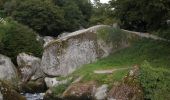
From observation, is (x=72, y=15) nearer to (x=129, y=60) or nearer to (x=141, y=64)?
(x=129, y=60)

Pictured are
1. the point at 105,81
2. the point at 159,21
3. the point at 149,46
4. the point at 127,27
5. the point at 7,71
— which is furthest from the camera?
the point at 127,27

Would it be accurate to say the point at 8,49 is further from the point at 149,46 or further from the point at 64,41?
the point at 149,46

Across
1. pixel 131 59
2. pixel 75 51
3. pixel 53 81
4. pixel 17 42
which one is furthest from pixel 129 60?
pixel 17 42

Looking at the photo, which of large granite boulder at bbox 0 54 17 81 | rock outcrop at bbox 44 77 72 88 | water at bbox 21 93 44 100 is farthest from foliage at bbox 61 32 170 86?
large granite boulder at bbox 0 54 17 81

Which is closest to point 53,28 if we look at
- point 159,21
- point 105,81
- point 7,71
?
point 7,71

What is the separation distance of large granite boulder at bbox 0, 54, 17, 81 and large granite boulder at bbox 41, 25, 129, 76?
317cm

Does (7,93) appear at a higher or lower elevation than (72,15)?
lower

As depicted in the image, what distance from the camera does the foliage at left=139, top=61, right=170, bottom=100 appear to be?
74.3 ft

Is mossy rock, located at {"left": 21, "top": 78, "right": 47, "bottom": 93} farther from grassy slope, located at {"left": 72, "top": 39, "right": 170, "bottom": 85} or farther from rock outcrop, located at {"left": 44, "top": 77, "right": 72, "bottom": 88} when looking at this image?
grassy slope, located at {"left": 72, "top": 39, "right": 170, "bottom": 85}

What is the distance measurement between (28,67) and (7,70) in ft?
7.20

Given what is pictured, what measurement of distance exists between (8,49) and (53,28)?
80.8 feet

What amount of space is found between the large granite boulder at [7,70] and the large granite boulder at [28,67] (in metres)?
0.90

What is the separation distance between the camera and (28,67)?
3853cm

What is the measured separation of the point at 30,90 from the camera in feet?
115
